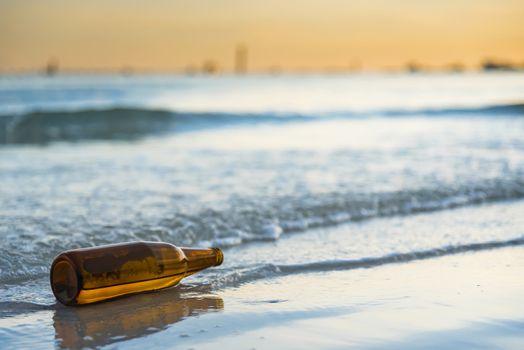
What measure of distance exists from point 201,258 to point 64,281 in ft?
1.75

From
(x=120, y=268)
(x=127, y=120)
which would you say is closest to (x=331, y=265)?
(x=120, y=268)

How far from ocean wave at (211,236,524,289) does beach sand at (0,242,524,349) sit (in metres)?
0.08

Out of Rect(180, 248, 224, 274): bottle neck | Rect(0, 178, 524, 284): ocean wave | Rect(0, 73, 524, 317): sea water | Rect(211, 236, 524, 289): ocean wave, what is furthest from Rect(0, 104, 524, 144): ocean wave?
Rect(180, 248, 224, 274): bottle neck

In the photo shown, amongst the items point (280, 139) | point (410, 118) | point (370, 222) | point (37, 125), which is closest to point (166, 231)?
point (370, 222)

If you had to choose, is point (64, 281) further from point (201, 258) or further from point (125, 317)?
point (201, 258)

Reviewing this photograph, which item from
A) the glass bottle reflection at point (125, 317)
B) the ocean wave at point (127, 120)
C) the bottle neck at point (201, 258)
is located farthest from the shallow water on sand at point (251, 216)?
the ocean wave at point (127, 120)

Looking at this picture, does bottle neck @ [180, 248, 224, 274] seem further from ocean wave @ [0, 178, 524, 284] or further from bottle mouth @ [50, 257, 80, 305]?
ocean wave @ [0, 178, 524, 284]

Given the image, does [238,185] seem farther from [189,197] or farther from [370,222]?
[370,222]

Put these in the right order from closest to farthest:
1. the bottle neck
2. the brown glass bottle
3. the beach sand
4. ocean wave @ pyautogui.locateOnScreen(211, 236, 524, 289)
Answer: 1. the beach sand
2. the brown glass bottle
3. the bottle neck
4. ocean wave @ pyautogui.locateOnScreen(211, 236, 524, 289)

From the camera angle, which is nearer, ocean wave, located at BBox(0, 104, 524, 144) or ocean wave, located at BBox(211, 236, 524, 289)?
ocean wave, located at BBox(211, 236, 524, 289)

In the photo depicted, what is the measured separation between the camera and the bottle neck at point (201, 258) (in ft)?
9.57

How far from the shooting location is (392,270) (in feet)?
11.1

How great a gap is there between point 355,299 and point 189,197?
2407 millimetres

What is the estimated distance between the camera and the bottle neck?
292 cm
